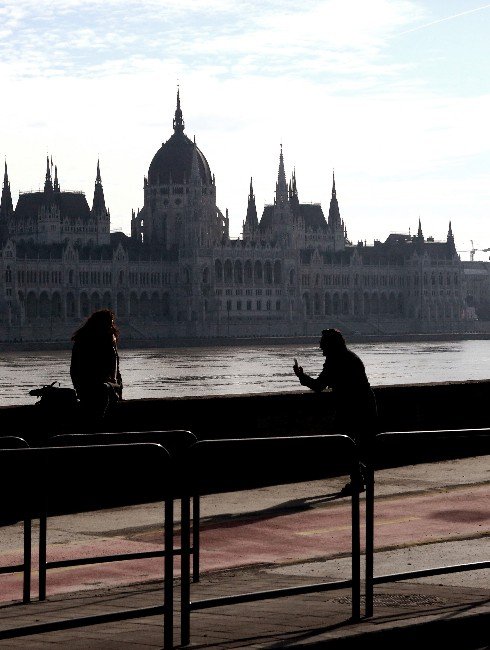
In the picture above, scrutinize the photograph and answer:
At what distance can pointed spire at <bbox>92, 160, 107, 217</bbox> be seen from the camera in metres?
187

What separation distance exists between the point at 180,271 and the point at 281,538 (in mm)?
167277

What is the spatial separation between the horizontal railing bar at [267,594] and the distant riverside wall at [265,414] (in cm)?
526

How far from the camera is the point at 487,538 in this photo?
26.2 ft

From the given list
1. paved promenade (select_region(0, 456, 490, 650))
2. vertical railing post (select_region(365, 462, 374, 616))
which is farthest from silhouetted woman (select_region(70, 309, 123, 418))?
vertical railing post (select_region(365, 462, 374, 616))

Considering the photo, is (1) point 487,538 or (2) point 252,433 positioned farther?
(2) point 252,433

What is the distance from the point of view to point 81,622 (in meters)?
6.09

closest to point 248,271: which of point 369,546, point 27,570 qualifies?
point 27,570

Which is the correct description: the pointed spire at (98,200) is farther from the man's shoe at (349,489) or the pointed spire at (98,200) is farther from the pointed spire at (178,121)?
the man's shoe at (349,489)

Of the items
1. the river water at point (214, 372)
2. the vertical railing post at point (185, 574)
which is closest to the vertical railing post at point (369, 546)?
the vertical railing post at point (185, 574)

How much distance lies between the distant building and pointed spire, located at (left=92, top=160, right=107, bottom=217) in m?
0.18

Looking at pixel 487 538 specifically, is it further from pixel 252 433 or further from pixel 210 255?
pixel 210 255

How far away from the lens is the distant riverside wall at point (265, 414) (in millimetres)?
12195

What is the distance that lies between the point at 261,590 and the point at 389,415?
9.44 metres

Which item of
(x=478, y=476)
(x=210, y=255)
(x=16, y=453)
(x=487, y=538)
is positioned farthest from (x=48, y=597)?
(x=210, y=255)
